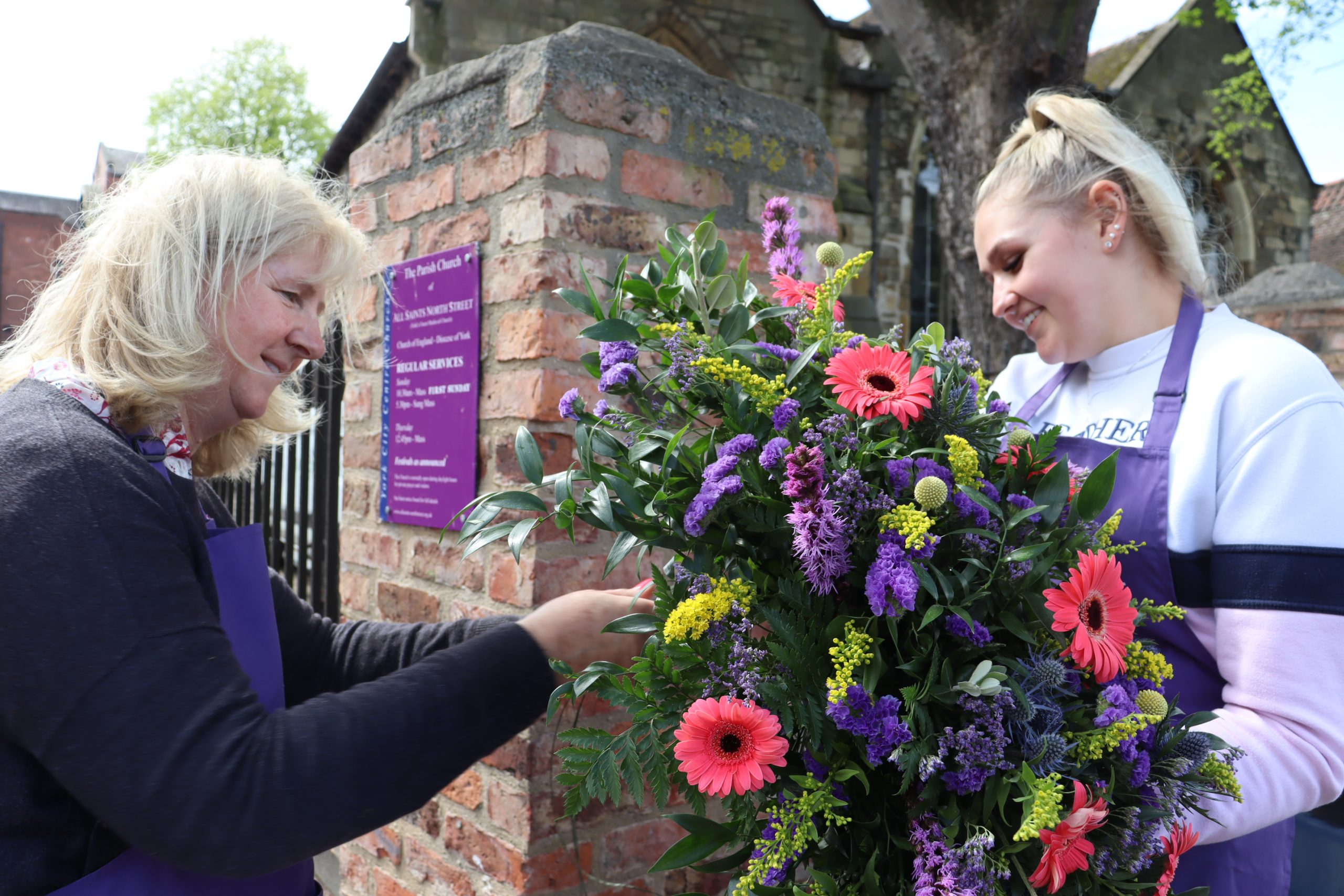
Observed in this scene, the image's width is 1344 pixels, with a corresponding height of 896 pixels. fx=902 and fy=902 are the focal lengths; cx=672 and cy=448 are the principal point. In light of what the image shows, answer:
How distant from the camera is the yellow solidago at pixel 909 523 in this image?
2.65 feet

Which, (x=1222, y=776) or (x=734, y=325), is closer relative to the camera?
(x=1222, y=776)

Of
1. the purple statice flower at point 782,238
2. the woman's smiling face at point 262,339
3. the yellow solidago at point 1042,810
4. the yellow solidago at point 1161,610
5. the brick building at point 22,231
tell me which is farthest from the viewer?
the brick building at point 22,231

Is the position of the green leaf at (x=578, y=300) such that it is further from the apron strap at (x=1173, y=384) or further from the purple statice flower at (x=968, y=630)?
the apron strap at (x=1173, y=384)

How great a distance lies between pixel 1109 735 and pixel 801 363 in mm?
460

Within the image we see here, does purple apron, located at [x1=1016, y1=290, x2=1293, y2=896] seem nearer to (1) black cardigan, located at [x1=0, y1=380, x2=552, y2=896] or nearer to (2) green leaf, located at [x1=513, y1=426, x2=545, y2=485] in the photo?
(2) green leaf, located at [x1=513, y1=426, x2=545, y2=485]

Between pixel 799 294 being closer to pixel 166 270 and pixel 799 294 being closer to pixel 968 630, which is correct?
pixel 968 630

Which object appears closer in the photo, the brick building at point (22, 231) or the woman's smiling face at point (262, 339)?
the woman's smiling face at point (262, 339)

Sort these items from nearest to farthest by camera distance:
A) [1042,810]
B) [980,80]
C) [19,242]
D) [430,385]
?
[1042,810], [430,385], [980,80], [19,242]

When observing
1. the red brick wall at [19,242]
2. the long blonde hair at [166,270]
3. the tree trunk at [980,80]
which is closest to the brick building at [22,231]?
the red brick wall at [19,242]

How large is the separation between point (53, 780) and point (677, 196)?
1540mm

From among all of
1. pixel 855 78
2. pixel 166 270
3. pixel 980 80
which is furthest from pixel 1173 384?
pixel 855 78

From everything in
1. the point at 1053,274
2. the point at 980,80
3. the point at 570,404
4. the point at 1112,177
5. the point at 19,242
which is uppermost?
the point at 19,242

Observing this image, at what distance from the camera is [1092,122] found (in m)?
1.50

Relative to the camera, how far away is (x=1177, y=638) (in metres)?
1.24
